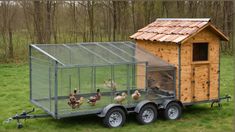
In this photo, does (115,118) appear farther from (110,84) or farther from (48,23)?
(48,23)

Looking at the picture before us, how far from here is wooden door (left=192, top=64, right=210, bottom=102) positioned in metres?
10.9

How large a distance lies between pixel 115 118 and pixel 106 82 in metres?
1.51

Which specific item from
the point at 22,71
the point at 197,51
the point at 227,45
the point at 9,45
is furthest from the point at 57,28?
the point at 197,51

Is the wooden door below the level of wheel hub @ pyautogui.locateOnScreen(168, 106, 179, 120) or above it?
above

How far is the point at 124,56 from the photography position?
10.7m

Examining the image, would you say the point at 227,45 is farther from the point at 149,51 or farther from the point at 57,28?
the point at 149,51

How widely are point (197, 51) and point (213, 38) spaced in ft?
2.15

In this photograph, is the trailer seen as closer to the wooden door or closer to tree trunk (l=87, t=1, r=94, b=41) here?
the wooden door

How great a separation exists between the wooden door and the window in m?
0.24

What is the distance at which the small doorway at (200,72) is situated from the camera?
1092cm

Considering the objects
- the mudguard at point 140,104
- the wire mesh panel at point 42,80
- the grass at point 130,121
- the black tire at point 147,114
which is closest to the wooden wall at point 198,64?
the grass at point 130,121

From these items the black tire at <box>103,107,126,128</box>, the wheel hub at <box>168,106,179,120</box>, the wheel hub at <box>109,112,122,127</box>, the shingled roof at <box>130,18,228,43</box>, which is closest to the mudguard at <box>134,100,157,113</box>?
the black tire at <box>103,107,126,128</box>

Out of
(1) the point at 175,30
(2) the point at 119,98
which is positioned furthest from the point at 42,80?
(1) the point at 175,30

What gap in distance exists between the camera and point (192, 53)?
425 inches
